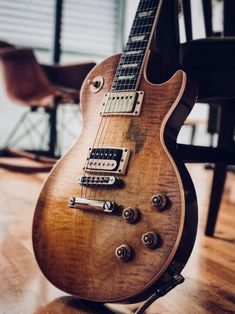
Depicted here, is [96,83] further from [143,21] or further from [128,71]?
[143,21]

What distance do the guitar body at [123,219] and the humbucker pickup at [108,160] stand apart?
0.04 ft

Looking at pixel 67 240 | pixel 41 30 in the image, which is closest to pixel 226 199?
pixel 67 240

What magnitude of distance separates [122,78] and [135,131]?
153 mm

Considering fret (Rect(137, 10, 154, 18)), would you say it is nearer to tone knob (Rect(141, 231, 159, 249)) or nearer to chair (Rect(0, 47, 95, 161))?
tone knob (Rect(141, 231, 159, 249))

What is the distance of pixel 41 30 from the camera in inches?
153

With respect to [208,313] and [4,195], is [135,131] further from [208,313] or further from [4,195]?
[4,195]

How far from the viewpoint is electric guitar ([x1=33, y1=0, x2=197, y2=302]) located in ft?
2.20

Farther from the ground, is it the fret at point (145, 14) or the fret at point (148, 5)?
the fret at point (148, 5)

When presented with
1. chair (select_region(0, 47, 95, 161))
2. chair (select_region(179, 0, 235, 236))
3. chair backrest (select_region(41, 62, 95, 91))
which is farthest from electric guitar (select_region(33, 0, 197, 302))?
chair backrest (select_region(41, 62, 95, 91))

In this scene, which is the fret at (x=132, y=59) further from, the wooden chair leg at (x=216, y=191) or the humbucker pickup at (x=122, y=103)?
the wooden chair leg at (x=216, y=191)

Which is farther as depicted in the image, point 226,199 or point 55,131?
point 55,131

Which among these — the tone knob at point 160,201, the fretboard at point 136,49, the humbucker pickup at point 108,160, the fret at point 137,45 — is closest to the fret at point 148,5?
the fretboard at point 136,49

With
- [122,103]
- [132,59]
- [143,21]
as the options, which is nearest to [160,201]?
[122,103]

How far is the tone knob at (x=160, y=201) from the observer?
0.67 metres
